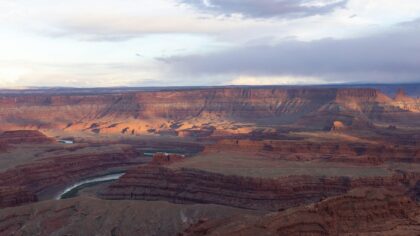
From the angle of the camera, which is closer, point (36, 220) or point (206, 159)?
point (36, 220)

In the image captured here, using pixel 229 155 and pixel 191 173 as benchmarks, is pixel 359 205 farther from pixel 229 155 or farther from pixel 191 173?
pixel 229 155

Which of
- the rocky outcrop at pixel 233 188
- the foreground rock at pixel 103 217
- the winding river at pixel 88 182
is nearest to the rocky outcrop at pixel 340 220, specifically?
the foreground rock at pixel 103 217

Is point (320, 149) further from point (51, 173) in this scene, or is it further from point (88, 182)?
point (51, 173)

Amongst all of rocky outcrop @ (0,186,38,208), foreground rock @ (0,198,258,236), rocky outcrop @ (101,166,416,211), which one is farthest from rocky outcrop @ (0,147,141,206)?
rocky outcrop @ (101,166,416,211)

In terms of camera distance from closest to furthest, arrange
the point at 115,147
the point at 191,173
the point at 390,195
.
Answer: the point at 390,195
the point at 191,173
the point at 115,147

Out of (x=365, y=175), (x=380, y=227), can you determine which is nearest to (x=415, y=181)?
(x=365, y=175)

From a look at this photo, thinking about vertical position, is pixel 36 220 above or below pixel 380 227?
below

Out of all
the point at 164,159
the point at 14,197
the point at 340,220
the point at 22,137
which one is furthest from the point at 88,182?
the point at 340,220
